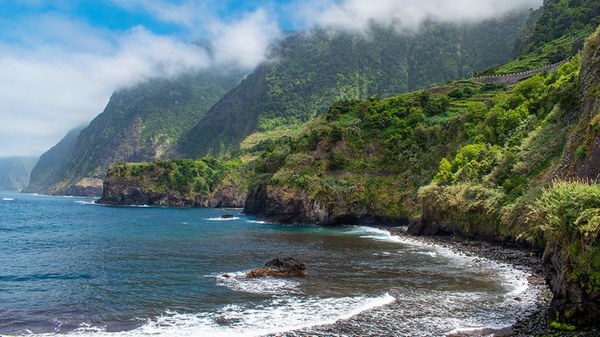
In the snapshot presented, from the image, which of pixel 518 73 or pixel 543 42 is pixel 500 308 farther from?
pixel 543 42

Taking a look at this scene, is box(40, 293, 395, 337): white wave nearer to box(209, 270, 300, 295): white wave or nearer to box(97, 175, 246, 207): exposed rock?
box(209, 270, 300, 295): white wave

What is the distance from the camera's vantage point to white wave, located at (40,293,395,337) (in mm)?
22000

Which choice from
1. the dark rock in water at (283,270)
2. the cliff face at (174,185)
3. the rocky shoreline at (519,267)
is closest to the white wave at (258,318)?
the rocky shoreline at (519,267)

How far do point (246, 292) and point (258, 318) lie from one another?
20.7ft

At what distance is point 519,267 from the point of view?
37.1 m

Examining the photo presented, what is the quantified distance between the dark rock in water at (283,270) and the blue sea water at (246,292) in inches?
53.8

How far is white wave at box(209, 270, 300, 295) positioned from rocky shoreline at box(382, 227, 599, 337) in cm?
1297

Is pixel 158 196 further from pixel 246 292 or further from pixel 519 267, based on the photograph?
pixel 519 267

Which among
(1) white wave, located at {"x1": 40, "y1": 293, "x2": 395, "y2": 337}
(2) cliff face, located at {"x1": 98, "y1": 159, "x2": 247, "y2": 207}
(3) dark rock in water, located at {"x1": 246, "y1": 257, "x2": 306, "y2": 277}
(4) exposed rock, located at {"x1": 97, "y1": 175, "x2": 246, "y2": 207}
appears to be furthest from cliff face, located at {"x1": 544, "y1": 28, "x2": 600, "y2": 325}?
(2) cliff face, located at {"x1": 98, "y1": 159, "x2": 247, "y2": 207}

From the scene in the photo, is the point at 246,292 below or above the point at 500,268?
below

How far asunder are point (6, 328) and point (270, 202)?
2989 inches

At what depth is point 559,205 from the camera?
21.0 metres

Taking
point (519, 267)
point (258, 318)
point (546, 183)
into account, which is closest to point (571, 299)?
point (258, 318)

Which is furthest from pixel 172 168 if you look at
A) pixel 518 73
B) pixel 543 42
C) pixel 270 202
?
pixel 543 42
